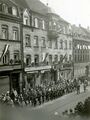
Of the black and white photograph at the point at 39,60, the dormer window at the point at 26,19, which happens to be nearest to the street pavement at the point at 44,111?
the black and white photograph at the point at 39,60

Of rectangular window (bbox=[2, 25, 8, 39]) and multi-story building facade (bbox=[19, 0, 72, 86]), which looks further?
multi-story building facade (bbox=[19, 0, 72, 86])

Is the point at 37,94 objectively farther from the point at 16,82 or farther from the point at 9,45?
the point at 9,45

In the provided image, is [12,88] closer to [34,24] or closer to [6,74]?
[6,74]

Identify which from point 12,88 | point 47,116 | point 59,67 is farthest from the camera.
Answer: point 59,67

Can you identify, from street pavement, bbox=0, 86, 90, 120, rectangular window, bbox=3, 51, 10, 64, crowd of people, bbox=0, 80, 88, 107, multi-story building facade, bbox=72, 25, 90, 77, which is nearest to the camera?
street pavement, bbox=0, 86, 90, 120

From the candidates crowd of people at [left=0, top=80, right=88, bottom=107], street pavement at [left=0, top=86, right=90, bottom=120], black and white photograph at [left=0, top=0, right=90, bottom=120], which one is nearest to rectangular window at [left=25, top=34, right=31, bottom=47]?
black and white photograph at [left=0, top=0, right=90, bottom=120]

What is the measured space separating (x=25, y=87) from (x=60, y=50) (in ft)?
2.47

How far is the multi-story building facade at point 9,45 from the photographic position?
10.1ft

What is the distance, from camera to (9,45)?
10.3 feet

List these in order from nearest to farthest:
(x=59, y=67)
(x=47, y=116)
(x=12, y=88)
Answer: (x=47, y=116)
(x=12, y=88)
(x=59, y=67)

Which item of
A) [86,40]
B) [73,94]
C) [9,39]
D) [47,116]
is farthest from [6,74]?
[86,40]

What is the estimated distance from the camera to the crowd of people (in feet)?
10.5

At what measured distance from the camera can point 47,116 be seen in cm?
299

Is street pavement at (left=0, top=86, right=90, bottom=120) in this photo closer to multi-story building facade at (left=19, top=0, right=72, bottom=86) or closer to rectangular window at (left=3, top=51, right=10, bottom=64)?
multi-story building facade at (left=19, top=0, right=72, bottom=86)
